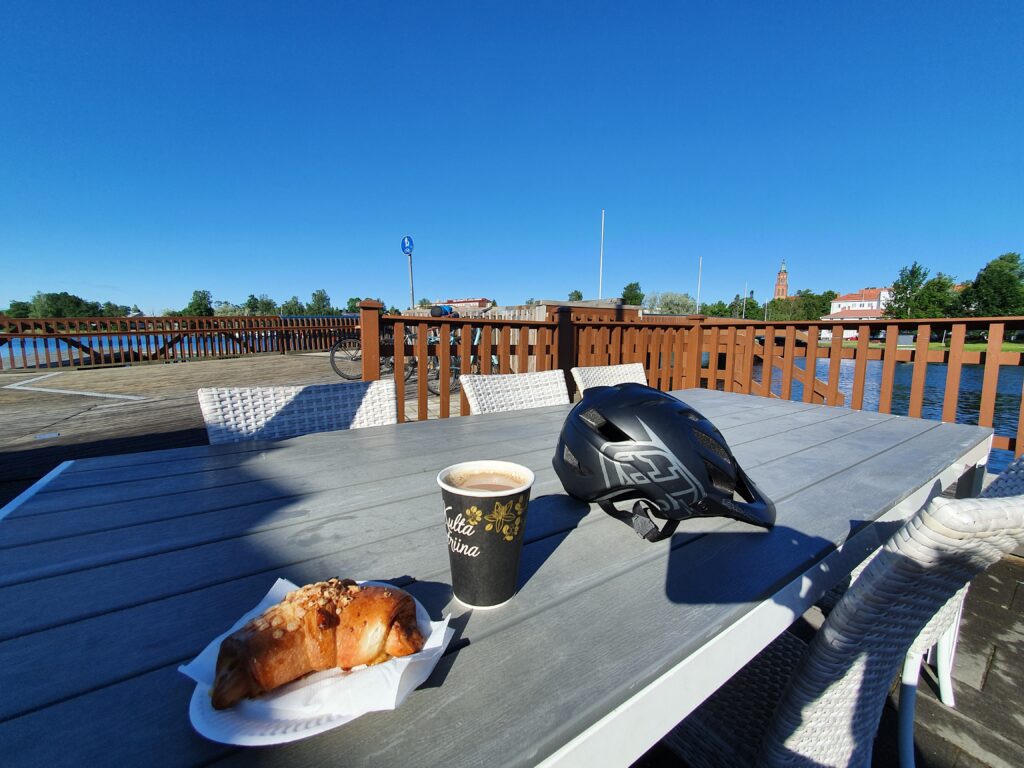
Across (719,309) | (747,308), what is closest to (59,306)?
(719,309)

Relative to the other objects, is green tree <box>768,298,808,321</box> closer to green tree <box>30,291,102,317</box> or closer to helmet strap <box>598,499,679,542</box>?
helmet strap <box>598,499,679,542</box>

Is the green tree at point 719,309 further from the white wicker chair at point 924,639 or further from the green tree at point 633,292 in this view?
the white wicker chair at point 924,639

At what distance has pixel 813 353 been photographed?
3.77 metres

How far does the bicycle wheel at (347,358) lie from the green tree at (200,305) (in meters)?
29.5

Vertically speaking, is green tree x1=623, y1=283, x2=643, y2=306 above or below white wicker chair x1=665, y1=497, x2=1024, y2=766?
above

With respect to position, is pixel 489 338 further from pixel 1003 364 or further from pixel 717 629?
pixel 1003 364

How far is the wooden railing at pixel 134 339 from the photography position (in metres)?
10.1

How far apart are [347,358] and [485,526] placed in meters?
7.79

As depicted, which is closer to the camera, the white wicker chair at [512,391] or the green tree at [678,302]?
the white wicker chair at [512,391]

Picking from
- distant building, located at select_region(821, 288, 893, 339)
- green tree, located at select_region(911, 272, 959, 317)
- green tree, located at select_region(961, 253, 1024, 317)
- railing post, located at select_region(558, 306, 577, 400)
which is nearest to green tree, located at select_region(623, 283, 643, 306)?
green tree, located at select_region(911, 272, 959, 317)

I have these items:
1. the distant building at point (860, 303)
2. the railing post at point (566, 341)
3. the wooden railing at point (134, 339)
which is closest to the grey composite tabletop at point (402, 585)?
the railing post at point (566, 341)

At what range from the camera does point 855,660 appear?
75cm

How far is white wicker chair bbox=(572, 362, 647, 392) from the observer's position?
2.60 meters

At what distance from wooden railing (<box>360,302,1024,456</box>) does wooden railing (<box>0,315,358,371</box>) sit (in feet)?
35.8
